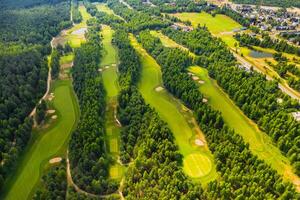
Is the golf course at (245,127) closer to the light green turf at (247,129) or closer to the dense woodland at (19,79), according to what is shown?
the light green turf at (247,129)

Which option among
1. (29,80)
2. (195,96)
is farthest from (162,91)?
(29,80)

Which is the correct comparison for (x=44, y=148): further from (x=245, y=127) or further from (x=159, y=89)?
(x=245, y=127)

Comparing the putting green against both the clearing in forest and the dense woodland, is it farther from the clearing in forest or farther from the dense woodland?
the dense woodland

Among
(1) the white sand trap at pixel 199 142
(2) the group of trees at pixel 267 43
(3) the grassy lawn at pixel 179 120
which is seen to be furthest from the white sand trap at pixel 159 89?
(2) the group of trees at pixel 267 43

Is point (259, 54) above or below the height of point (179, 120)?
above

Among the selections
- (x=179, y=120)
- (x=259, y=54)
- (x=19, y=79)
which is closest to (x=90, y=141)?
(x=179, y=120)
